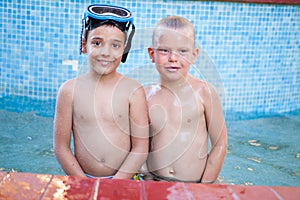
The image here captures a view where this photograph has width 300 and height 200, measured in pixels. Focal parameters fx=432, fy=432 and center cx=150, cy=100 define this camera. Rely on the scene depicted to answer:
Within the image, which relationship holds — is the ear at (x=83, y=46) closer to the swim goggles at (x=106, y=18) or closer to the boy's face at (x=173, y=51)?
the swim goggles at (x=106, y=18)

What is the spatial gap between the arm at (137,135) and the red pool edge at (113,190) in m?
1.01

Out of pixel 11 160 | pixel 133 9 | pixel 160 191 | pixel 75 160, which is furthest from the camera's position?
pixel 133 9

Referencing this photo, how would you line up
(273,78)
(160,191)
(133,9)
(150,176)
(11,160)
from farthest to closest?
1. (273,78)
2. (133,9)
3. (11,160)
4. (150,176)
5. (160,191)

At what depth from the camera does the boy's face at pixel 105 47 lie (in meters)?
2.87

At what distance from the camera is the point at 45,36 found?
661cm

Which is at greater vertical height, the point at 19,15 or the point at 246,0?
the point at 246,0

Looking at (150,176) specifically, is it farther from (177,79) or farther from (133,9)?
(133,9)

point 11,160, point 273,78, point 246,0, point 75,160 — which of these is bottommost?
point 11,160

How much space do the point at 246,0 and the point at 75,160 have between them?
4.77m

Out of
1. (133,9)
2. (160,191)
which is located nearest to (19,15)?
(133,9)

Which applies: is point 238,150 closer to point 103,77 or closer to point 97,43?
point 103,77

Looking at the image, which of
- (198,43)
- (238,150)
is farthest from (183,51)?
(198,43)

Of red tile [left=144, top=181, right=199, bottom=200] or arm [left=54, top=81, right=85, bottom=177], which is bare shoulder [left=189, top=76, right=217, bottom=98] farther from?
red tile [left=144, top=181, right=199, bottom=200]

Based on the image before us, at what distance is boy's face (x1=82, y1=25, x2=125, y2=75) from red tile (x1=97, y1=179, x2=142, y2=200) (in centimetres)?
114
